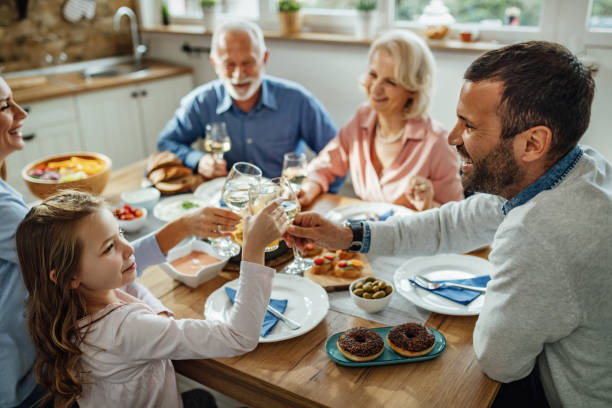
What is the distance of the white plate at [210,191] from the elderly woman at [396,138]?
1.13 feet

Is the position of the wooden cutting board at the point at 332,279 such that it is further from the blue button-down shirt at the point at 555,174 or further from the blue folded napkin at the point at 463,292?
the blue button-down shirt at the point at 555,174

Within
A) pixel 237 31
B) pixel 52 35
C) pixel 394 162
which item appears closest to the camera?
pixel 394 162

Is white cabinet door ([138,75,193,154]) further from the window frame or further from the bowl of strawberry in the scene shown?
the bowl of strawberry

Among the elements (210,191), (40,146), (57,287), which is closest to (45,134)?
(40,146)

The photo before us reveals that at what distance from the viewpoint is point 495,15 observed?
10.7 ft

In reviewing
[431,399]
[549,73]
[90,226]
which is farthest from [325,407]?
[549,73]

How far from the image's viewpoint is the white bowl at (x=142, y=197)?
1968 mm

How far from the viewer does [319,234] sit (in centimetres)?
153

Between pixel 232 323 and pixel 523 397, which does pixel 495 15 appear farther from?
pixel 232 323

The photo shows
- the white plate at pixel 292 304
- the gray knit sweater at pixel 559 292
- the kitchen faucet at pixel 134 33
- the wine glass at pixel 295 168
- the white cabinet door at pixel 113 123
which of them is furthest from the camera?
the kitchen faucet at pixel 134 33

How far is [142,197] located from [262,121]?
3.16 ft

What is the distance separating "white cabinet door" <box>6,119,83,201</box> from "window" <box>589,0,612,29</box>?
3346 millimetres

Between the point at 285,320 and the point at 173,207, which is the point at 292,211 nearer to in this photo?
the point at 285,320

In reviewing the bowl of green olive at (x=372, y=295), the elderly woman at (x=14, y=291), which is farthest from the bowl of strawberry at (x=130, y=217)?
the bowl of green olive at (x=372, y=295)
